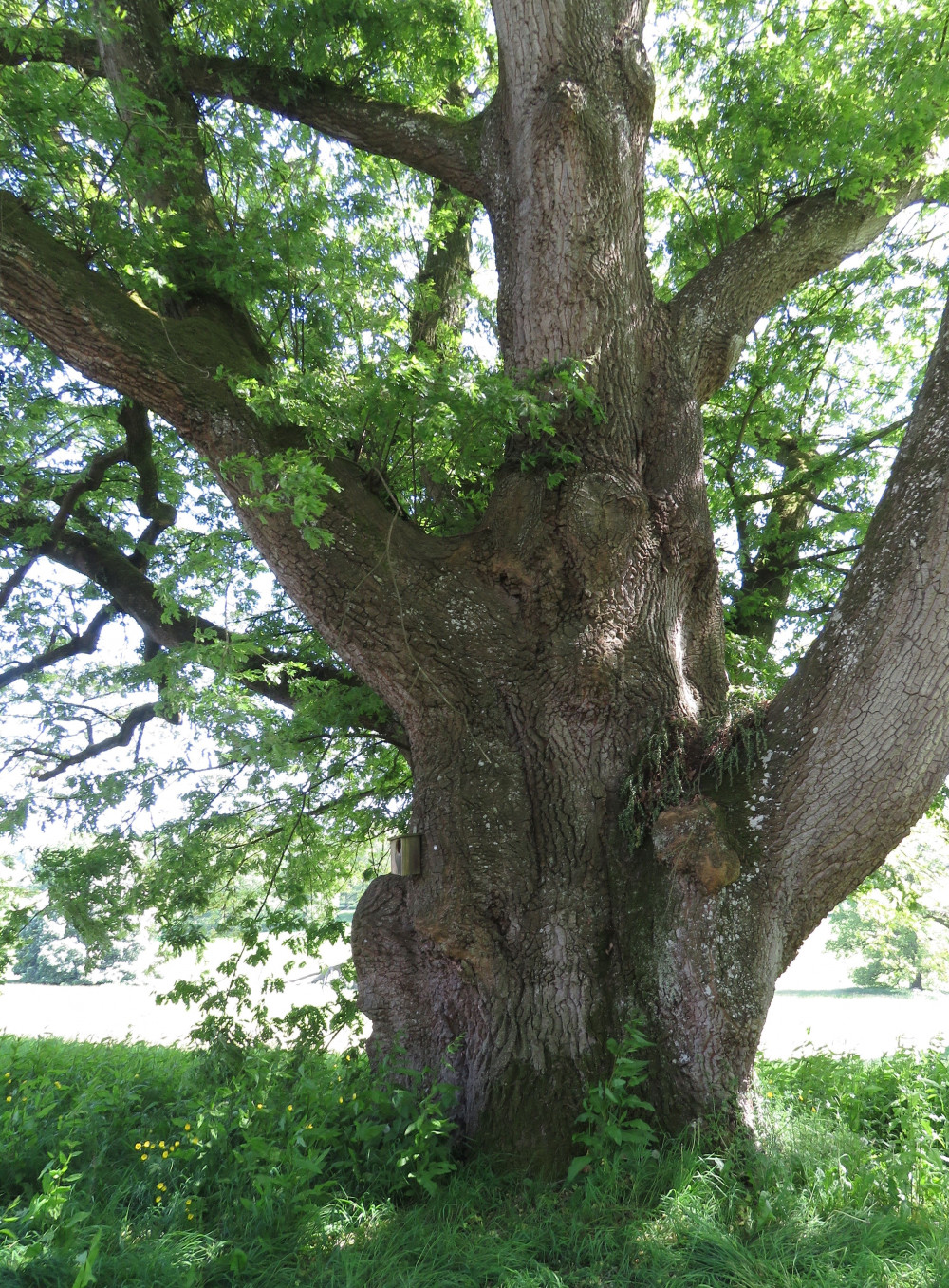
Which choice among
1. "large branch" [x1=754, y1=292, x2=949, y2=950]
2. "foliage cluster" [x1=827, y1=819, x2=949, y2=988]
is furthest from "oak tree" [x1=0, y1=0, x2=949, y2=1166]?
"foliage cluster" [x1=827, y1=819, x2=949, y2=988]

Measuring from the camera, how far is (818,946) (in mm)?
21016

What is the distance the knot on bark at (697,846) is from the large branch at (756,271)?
10.3 feet

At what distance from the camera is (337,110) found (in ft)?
19.8

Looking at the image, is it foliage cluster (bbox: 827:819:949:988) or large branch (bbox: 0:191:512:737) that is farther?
foliage cluster (bbox: 827:819:949:988)

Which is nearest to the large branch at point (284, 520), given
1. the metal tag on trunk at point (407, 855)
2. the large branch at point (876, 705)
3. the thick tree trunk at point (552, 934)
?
the thick tree trunk at point (552, 934)

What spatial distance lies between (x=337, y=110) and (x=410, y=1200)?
6.94 metres

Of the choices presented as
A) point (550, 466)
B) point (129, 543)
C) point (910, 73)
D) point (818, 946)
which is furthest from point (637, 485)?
point (818, 946)

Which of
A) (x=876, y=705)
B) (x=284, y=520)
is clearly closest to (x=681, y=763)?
(x=876, y=705)

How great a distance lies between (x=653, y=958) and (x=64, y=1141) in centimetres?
278

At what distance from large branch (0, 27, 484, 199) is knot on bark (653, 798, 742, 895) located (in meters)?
4.53

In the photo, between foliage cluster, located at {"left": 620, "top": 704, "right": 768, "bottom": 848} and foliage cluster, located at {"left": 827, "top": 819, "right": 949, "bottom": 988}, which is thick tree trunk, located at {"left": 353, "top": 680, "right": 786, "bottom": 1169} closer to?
foliage cluster, located at {"left": 620, "top": 704, "right": 768, "bottom": 848}

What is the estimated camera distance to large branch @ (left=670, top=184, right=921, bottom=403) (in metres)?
5.55

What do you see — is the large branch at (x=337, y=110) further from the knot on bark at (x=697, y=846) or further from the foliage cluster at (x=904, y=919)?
the foliage cluster at (x=904, y=919)

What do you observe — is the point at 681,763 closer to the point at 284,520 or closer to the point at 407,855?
the point at 407,855
